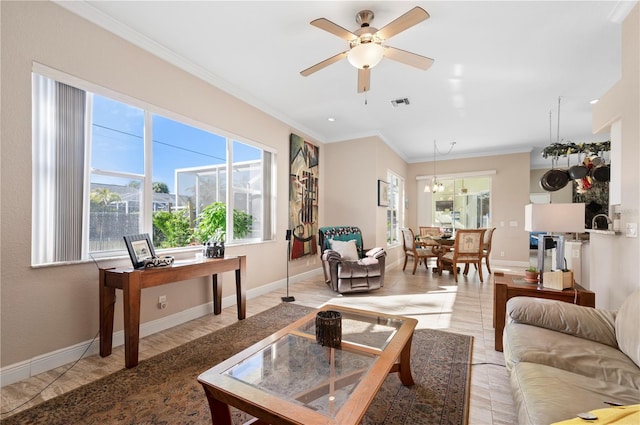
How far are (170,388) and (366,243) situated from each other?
14.3ft

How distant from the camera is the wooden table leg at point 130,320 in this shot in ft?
7.14

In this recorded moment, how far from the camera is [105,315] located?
7.66ft

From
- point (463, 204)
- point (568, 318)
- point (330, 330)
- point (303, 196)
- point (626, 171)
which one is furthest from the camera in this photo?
point (463, 204)

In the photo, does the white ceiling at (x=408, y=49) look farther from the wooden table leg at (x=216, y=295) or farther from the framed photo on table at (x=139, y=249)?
the wooden table leg at (x=216, y=295)

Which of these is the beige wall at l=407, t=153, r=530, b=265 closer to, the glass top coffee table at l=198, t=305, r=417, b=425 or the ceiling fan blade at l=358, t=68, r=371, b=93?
the ceiling fan blade at l=358, t=68, r=371, b=93

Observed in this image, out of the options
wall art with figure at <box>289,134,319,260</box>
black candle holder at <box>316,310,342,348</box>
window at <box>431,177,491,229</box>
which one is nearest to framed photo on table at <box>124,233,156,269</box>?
black candle holder at <box>316,310,342,348</box>

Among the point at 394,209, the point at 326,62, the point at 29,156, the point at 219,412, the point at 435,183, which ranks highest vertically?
the point at 326,62

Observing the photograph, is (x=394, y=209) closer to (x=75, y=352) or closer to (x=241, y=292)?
(x=241, y=292)

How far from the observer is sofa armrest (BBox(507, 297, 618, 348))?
67.1 inches

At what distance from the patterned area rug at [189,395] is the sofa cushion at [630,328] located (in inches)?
36.3

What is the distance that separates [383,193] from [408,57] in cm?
376

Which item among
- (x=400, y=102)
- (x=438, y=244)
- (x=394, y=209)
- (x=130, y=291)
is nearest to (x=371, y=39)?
(x=400, y=102)

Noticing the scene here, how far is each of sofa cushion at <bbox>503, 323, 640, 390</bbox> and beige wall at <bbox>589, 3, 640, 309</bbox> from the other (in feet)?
2.67

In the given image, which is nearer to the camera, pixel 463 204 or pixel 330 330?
pixel 330 330
